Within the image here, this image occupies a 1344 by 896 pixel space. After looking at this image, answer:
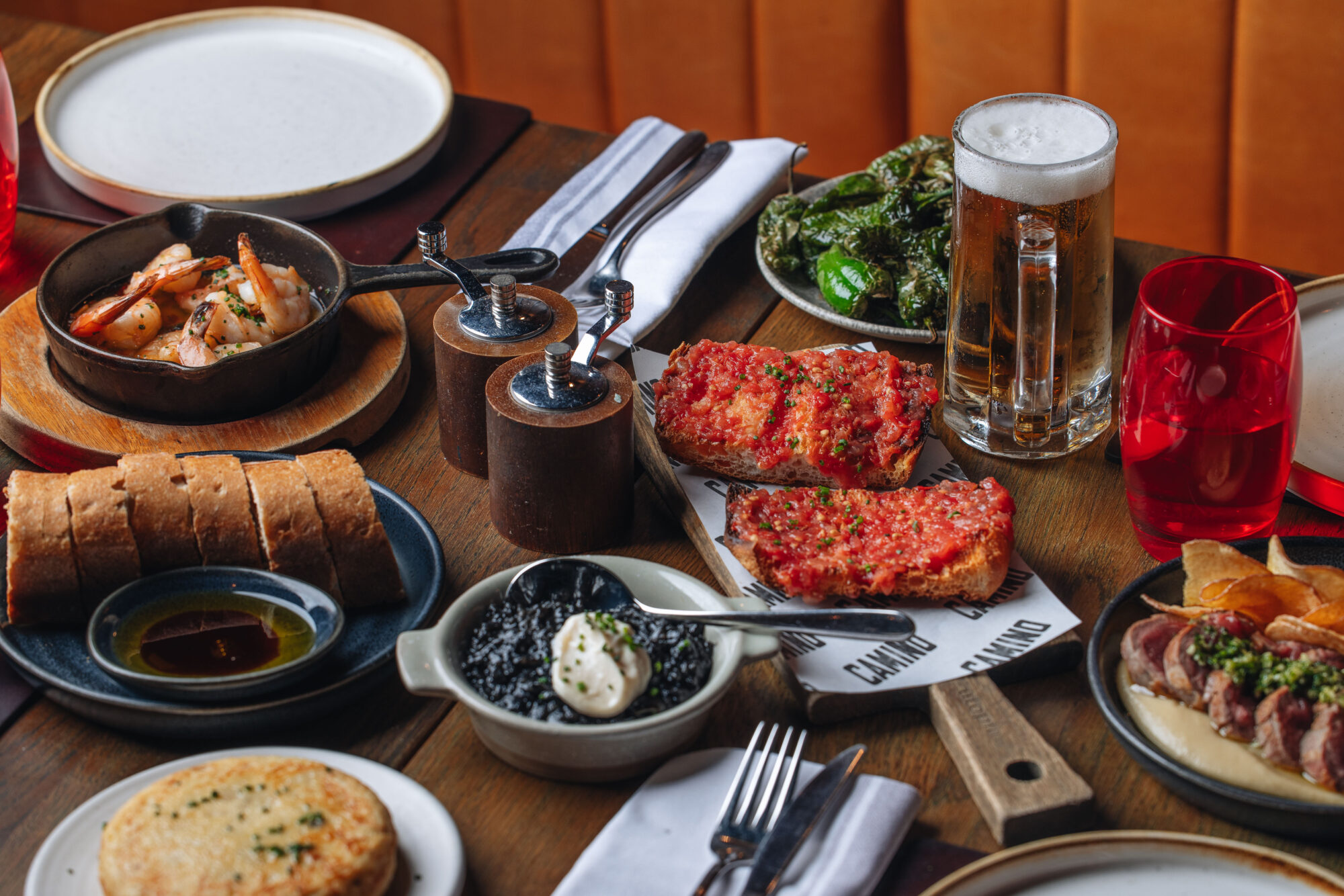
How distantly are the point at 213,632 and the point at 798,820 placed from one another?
0.75 meters

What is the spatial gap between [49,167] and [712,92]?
210 cm

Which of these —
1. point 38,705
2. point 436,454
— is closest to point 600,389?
point 436,454

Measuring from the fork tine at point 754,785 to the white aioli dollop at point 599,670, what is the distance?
15 centimetres

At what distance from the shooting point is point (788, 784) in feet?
4.56

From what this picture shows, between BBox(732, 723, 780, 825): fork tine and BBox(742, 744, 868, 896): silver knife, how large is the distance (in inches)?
1.5

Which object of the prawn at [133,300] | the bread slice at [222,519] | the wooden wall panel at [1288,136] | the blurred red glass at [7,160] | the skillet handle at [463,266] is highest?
the blurred red glass at [7,160]

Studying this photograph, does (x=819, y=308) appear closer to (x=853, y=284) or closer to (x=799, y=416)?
(x=853, y=284)

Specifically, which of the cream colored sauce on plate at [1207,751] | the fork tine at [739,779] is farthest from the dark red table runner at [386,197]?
the cream colored sauce on plate at [1207,751]

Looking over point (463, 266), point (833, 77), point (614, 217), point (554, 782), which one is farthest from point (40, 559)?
point (833, 77)

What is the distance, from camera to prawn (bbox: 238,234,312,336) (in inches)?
77.9

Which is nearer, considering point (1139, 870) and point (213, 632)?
point (1139, 870)

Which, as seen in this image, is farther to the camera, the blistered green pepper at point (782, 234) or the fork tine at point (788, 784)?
the blistered green pepper at point (782, 234)

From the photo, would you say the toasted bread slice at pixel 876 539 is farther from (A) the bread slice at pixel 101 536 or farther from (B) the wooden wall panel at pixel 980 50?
(B) the wooden wall panel at pixel 980 50

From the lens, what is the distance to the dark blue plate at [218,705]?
1.45 meters
